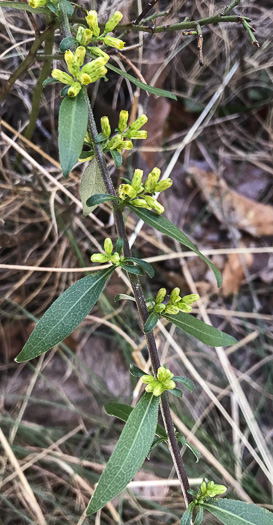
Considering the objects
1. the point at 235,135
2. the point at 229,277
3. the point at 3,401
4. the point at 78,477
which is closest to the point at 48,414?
→ the point at 3,401

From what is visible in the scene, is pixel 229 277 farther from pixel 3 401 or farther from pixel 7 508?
pixel 7 508

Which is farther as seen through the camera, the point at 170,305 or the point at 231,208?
the point at 231,208

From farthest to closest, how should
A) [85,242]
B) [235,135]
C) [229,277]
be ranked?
1. [235,135]
2. [229,277]
3. [85,242]

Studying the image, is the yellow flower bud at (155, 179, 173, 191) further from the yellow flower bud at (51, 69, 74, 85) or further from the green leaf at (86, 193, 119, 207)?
the yellow flower bud at (51, 69, 74, 85)

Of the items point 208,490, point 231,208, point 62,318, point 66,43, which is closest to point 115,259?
point 62,318

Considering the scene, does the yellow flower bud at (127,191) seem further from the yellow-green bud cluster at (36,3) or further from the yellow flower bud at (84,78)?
the yellow-green bud cluster at (36,3)

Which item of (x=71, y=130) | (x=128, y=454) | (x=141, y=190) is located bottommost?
(x=128, y=454)

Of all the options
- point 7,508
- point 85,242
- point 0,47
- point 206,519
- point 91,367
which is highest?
point 0,47

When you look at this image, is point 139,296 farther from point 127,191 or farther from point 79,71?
point 79,71
